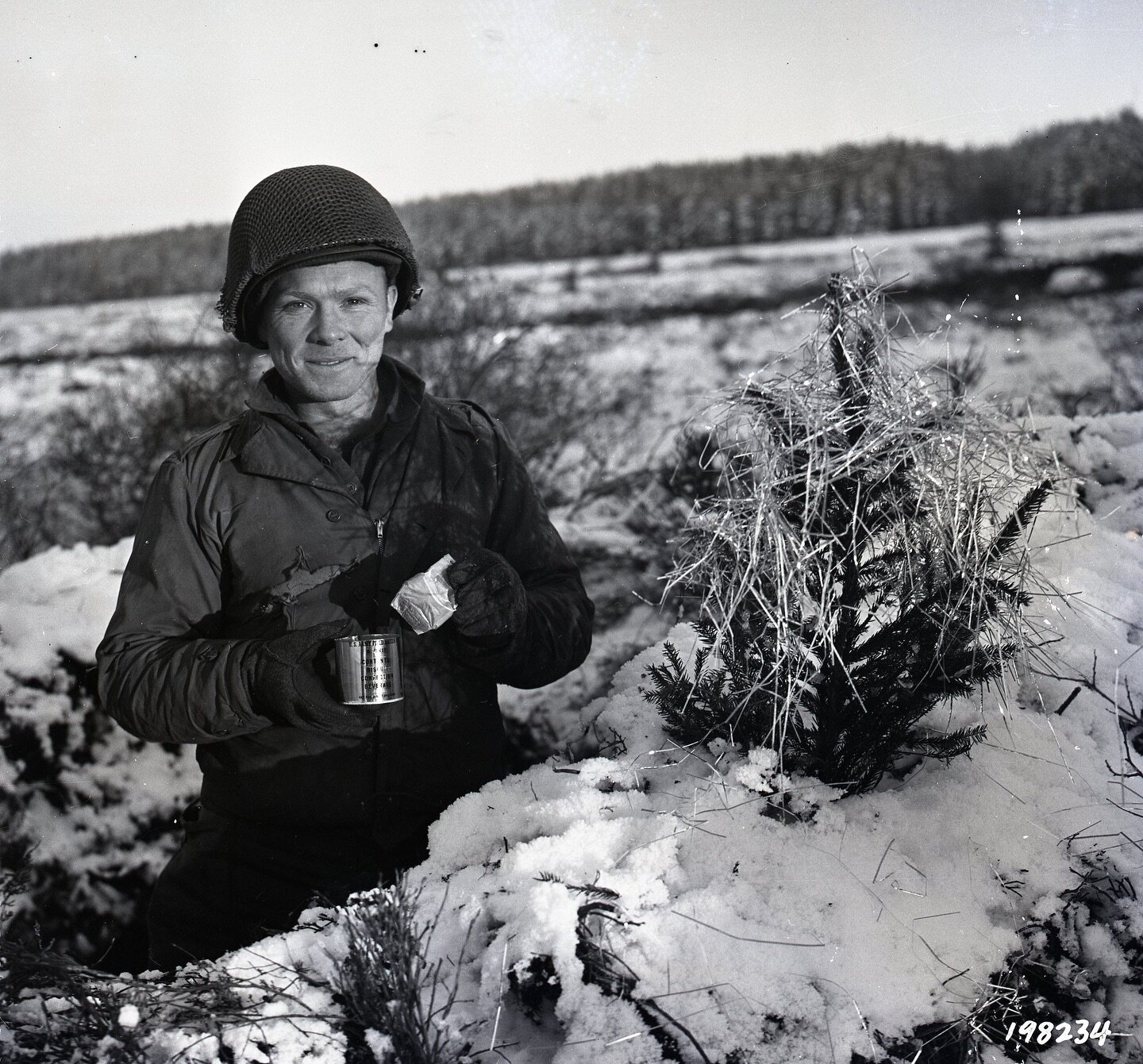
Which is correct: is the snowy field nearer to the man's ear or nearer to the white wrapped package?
the white wrapped package

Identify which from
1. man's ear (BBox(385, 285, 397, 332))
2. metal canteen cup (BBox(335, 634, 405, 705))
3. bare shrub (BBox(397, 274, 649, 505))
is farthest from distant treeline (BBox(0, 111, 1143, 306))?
metal canteen cup (BBox(335, 634, 405, 705))

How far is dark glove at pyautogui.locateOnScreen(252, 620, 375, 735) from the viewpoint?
217cm

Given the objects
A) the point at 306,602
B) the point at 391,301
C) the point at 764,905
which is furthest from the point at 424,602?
the point at 391,301

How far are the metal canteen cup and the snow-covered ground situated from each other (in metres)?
0.37

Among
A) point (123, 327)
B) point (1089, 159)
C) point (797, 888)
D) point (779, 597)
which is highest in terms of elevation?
point (1089, 159)

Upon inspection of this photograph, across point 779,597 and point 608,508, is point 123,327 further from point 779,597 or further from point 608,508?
point 779,597

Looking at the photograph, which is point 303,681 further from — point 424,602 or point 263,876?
point 263,876

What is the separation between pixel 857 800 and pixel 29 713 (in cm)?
326

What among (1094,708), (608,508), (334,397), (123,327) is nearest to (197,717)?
(334,397)

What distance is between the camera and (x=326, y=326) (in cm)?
247

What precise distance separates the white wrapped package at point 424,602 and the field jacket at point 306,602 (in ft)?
0.73

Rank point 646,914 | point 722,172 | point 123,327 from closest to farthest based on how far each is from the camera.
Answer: point 646,914, point 123,327, point 722,172

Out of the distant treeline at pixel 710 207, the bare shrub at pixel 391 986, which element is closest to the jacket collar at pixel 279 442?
the bare shrub at pixel 391 986

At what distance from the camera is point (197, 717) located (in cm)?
228
